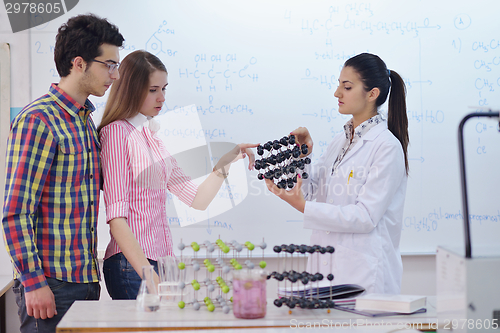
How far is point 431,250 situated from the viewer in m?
2.68

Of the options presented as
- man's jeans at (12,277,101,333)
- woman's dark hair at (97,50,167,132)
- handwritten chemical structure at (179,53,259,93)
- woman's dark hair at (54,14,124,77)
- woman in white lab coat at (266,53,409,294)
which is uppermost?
handwritten chemical structure at (179,53,259,93)

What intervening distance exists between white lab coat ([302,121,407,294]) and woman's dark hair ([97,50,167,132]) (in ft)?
2.59

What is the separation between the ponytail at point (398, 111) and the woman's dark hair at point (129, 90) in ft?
3.47

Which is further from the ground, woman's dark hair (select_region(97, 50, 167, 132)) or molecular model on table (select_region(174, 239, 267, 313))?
woman's dark hair (select_region(97, 50, 167, 132))

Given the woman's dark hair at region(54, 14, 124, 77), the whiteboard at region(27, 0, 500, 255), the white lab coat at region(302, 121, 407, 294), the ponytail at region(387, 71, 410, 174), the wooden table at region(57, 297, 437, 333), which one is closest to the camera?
the wooden table at region(57, 297, 437, 333)

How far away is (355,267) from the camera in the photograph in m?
1.69

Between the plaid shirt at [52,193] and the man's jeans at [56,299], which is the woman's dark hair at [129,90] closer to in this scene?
the plaid shirt at [52,193]

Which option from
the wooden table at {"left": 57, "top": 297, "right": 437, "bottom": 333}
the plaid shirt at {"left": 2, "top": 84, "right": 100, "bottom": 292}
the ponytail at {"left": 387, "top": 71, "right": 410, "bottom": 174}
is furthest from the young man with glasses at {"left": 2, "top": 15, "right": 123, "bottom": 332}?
the ponytail at {"left": 387, "top": 71, "right": 410, "bottom": 174}

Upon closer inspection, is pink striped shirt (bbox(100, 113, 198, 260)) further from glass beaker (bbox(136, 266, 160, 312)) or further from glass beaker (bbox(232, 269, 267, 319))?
glass beaker (bbox(232, 269, 267, 319))

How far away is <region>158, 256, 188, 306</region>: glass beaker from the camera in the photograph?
4.15ft

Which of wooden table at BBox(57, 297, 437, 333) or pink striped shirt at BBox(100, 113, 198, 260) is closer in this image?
wooden table at BBox(57, 297, 437, 333)

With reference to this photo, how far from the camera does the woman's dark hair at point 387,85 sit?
1.79m

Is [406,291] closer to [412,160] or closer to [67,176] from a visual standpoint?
[412,160]

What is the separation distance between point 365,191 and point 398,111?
456mm
